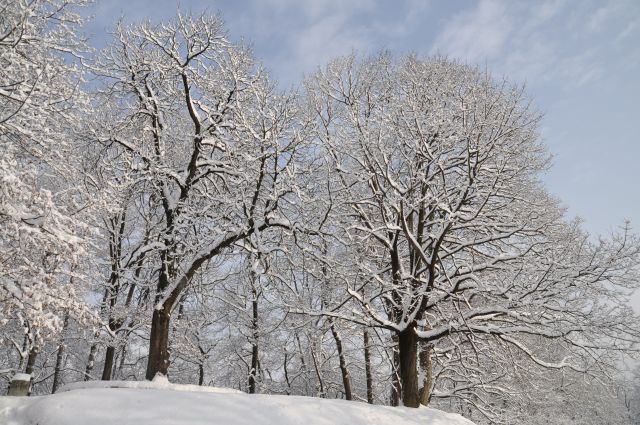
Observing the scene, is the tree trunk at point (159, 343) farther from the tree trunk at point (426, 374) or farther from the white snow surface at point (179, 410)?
the tree trunk at point (426, 374)

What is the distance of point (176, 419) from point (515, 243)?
958 cm

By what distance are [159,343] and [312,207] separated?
198 inches

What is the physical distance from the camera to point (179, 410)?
5.86 meters

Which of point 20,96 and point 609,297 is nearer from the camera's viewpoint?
point 20,96

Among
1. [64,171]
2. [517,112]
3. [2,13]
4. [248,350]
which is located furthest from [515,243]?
[248,350]

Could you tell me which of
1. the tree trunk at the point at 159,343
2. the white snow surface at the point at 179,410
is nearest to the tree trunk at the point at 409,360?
the white snow surface at the point at 179,410

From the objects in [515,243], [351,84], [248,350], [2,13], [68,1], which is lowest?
[248,350]

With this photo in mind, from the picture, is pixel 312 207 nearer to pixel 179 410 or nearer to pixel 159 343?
pixel 159 343

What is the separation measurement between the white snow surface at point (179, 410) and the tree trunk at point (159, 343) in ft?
10.2

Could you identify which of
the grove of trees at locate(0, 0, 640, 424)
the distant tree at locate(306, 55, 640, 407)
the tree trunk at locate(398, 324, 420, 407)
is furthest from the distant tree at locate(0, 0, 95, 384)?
the tree trunk at locate(398, 324, 420, 407)

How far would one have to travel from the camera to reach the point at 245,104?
1235cm

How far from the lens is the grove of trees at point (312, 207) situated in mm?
7973

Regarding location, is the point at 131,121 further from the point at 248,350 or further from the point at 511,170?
the point at 248,350

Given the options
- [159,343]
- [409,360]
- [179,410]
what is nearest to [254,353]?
[159,343]
